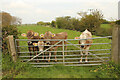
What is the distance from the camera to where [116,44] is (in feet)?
13.0

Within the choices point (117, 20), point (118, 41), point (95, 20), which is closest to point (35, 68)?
point (118, 41)

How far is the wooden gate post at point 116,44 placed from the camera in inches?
152

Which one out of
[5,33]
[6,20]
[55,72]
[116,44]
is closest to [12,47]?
[5,33]

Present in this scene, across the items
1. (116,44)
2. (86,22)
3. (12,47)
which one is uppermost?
(86,22)

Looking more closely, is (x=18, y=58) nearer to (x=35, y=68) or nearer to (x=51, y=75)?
(x=35, y=68)

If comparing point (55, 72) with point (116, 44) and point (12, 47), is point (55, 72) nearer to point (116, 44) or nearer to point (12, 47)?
point (12, 47)

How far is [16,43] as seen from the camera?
15.1 feet

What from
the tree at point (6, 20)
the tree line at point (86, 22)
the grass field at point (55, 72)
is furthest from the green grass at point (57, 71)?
the tree line at point (86, 22)

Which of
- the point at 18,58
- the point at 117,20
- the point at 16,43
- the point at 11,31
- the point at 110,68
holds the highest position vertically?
the point at 117,20

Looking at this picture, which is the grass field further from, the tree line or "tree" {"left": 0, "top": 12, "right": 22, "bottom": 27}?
the tree line

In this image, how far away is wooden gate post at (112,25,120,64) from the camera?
3.86 meters

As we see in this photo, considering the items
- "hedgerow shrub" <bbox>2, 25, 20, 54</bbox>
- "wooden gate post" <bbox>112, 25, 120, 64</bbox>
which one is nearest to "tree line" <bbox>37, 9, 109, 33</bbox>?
"wooden gate post" <bbox>112, 25, 120, 64</bbox>

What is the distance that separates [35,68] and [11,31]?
293 cm

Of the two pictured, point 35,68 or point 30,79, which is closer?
point 30,79
